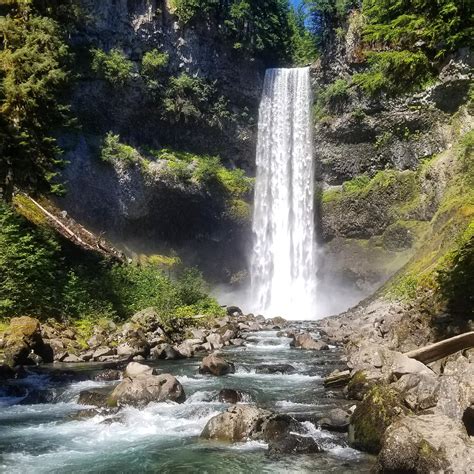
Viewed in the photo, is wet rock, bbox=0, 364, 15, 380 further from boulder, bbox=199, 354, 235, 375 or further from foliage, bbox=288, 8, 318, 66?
foliage, bbox=288, 8, 318, 66

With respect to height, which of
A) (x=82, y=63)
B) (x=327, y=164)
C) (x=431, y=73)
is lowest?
(x=431, y=73)

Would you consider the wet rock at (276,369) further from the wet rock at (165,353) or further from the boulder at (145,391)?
the boulder at (145,391)

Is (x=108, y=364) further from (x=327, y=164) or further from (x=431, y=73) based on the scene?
(x=327, y=164)

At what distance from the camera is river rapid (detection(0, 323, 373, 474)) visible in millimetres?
7875

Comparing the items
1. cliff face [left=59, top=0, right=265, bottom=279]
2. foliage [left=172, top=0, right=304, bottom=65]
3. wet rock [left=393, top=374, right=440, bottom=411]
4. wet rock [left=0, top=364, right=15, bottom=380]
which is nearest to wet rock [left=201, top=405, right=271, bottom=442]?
wet rock [left=393, top=374, right=440, bottom=411]

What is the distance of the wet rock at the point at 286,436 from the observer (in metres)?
8.37

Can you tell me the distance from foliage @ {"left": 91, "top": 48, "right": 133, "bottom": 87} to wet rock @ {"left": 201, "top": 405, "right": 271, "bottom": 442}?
1220 inches

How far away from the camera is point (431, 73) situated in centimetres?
1189

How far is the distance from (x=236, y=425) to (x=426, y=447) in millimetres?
3600

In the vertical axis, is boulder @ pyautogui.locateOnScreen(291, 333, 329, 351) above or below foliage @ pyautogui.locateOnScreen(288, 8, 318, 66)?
below

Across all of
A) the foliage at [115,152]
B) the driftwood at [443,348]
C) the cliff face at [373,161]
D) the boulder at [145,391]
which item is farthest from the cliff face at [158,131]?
the driftwood at [443,348]

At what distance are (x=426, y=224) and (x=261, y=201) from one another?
14.0m

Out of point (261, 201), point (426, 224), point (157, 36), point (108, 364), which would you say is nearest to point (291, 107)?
point (261, 201)

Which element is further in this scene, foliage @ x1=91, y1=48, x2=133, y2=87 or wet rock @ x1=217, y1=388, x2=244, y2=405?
foliage @ x1=91, y1=48, x2=133, y2=87
